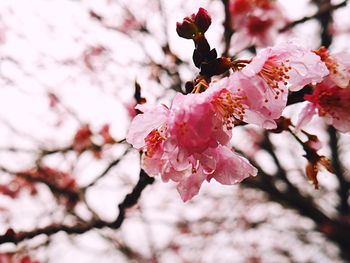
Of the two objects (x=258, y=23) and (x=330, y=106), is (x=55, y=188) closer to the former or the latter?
(x=330, y=106)

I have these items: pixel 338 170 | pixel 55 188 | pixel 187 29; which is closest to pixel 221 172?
pixel 187 29

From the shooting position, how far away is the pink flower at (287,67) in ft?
3.78

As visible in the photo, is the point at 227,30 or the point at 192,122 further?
the point at 227,30

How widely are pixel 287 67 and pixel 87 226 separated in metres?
1.31

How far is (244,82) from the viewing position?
1100 mm

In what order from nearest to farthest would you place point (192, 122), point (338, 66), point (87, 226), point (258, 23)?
point (192, 122)
point (338, 66)
point (87, 226)
point (258, 23)

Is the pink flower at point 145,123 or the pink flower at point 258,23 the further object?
the pink flower at point 258,23

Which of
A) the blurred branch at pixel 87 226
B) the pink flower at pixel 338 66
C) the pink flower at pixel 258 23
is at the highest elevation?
the pink flower at pixel 338 66

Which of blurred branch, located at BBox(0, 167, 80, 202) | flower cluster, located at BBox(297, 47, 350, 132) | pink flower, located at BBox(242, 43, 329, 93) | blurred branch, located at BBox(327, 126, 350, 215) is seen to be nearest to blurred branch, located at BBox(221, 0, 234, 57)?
flower cluster, located at BBox(297, 47, 350, 132)

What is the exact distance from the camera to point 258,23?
4.55 metres

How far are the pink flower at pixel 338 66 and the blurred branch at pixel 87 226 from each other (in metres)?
0.80

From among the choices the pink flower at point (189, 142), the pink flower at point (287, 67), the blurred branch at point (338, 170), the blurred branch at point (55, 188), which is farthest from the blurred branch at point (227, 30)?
the blurred branch at point (338, 170)

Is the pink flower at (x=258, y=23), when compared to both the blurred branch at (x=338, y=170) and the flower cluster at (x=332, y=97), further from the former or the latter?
the flower cluster at (x=332, y=97)

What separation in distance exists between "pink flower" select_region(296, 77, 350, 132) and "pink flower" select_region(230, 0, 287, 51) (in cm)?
285
